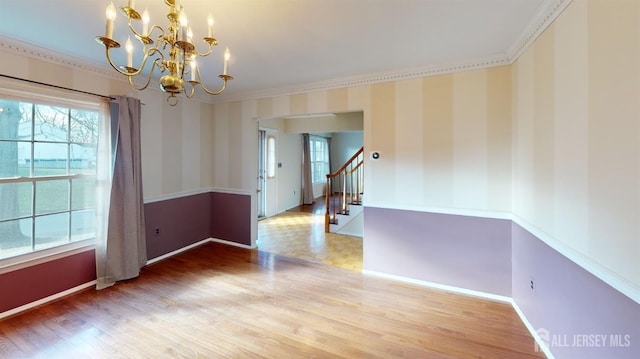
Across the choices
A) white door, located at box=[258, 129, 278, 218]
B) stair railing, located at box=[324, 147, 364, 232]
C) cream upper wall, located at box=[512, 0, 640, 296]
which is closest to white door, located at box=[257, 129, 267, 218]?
white door, located at box=[258, 129, 278, 218]

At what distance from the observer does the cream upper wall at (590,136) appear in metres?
1.14

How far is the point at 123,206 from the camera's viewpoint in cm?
308

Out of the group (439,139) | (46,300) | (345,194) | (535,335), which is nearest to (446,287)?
(535,335)

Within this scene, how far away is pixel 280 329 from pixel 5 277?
2.47 metres

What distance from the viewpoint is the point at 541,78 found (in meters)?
1.95

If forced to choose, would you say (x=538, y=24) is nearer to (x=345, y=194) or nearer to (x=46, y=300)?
(x=345, y=194)

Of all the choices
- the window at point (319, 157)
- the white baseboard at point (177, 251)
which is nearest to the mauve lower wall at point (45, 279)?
the white baseboard at point (177, 251)

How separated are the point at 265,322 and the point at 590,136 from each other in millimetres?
2573

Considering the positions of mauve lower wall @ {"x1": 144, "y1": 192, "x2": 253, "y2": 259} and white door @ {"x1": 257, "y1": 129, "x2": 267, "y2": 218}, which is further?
white door @ {"x1": 257, "y1": 129, "x2": 267, "y2": 218}

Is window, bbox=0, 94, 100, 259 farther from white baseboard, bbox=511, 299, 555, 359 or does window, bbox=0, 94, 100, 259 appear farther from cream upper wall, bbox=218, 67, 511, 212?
white baseboard, bbox=511, 299, 555, 359

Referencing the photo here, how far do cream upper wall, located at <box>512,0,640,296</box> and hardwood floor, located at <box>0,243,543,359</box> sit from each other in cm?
105

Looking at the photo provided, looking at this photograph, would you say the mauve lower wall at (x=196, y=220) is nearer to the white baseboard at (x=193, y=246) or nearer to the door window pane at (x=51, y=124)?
the white baseboard at (x=193, y=246)

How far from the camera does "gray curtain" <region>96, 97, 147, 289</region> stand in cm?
297

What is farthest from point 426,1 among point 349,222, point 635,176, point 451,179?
point 349,222
